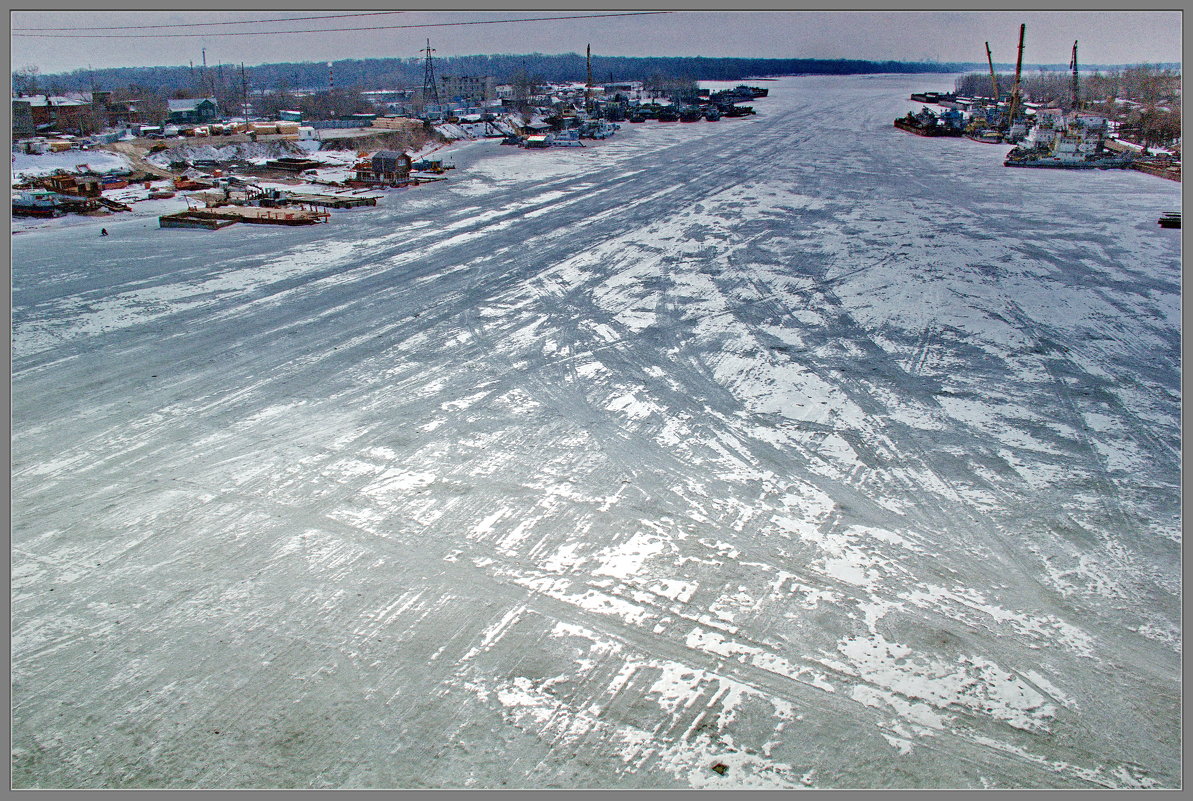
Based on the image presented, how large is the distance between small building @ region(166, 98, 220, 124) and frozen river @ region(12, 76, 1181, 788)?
49053mm

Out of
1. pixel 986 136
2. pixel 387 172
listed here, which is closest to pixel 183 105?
pixel 387 172

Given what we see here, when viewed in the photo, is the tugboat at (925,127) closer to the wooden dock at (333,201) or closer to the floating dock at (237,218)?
the wooden dock at (333,201)

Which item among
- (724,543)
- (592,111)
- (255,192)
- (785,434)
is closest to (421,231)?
(255,192)

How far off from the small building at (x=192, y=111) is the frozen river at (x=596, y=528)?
161 ft

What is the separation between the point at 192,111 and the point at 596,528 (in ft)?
199

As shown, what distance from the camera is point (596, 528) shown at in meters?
5.57

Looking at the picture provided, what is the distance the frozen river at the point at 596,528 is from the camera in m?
3.81

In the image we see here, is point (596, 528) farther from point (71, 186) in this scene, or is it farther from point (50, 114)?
point (50, 114)

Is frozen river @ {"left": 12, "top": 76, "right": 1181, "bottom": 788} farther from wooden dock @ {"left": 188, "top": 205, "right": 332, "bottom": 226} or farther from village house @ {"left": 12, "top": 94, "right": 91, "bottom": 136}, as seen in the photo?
village house @ {"left": 12, "top": 94, "right": 91, "bottom": 136}

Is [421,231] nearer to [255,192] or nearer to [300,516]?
[255,192]

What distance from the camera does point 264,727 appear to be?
382 cm

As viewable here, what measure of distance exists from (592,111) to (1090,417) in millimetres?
47809

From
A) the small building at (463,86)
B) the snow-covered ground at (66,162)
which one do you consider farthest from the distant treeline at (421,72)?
the snow-covered ground at (66,162)

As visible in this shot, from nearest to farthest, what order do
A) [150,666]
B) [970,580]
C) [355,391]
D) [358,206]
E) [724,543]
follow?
[150,666] → [970,580] → [724,543] → [355,391] → [358,206]
